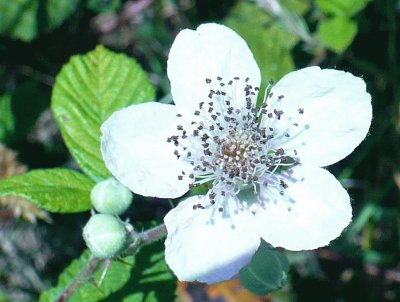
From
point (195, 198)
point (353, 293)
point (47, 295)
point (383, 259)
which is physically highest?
point (195, 198)

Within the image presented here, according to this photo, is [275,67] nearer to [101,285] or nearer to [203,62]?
[203,62]

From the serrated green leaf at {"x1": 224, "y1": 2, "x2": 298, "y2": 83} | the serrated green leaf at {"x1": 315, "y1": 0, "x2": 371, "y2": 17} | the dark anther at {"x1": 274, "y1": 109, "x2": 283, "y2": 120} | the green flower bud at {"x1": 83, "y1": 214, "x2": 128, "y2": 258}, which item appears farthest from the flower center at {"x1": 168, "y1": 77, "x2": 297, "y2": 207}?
the serrated green leaf at {"x1": 315, "y1": 0, "x2": 371, "y2": 17}

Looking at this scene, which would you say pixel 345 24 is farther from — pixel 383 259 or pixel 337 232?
pixel 337 232

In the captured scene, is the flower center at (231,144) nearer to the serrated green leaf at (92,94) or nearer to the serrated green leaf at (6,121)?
the serrated green leaf at (92,94)

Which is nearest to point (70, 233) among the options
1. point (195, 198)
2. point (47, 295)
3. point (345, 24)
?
point (47, 295)

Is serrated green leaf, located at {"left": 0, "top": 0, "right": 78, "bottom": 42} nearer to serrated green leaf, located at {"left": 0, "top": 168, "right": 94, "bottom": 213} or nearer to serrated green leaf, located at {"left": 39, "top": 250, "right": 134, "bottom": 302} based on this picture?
serrated green leaf, located at {"left": 0, "top": 168, "right": 94, "bottom": 213}

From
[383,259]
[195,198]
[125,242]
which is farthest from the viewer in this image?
[383,259]
